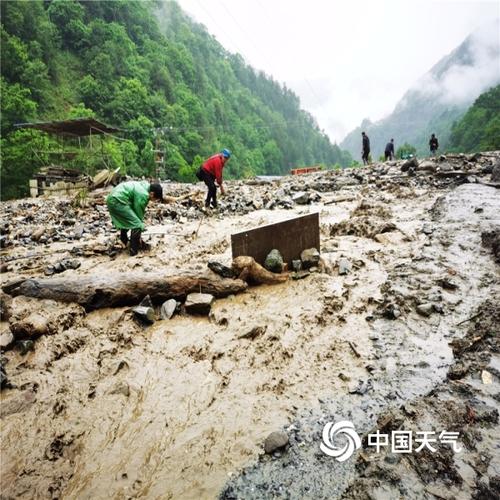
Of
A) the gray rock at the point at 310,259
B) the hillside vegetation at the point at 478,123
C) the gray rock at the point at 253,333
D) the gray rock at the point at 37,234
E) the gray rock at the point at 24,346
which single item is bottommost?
the gray rock at the point at 253,333

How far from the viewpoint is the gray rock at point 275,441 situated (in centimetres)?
183

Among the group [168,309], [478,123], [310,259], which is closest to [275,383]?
[168,309]

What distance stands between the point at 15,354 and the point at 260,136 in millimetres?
92876

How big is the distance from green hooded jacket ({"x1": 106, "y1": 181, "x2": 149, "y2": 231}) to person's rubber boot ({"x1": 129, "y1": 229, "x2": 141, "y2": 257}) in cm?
10

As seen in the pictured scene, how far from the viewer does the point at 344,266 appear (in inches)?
162

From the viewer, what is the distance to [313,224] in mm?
4367

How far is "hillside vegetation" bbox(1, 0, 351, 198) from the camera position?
959 inches

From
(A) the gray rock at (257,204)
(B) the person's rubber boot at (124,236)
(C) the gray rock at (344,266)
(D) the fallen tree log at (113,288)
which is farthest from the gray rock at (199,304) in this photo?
(A) the gray rock at (257,204)

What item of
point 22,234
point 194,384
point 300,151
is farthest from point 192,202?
point 300,151

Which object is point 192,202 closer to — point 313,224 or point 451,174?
point 313,224

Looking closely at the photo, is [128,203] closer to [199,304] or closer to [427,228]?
[199,304]

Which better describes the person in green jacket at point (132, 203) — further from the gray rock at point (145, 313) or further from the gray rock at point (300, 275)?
the gray rock at point (300, 275)

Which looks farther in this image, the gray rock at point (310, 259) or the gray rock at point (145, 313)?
the gray rock at point (310, 259)

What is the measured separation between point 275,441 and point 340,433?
16.4 inches
